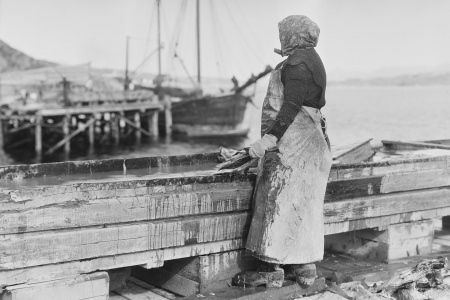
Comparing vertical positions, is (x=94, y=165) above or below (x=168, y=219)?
above

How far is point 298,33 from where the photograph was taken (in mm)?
5164

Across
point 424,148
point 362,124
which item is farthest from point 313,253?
point 362,124

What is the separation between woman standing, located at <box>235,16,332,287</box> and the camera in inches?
198

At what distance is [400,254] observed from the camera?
648 cm

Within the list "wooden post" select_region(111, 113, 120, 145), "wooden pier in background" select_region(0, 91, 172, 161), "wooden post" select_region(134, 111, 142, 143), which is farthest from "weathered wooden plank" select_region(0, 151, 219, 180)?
"wooden post" select_region(134, 111, 142, 143)

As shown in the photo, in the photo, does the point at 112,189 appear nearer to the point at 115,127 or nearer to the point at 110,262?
the point at 110,262

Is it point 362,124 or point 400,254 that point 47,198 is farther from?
point 362,124

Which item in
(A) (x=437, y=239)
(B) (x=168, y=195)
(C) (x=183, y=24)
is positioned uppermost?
(C) (x=183, y=24)

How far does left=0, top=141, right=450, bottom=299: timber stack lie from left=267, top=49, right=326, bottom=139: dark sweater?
0.66m

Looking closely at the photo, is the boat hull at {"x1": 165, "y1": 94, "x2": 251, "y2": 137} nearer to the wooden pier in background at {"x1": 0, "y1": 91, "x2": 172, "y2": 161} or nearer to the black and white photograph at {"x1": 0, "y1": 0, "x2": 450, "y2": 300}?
the wooden pier in background at {"x1": 0, "y1": 91, "x2": 172, "y2": 161}

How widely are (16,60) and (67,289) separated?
325 feet

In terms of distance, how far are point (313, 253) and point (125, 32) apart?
290ft

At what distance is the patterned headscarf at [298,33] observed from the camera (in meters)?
5.16

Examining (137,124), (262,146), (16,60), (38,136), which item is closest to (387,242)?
(262,146)
